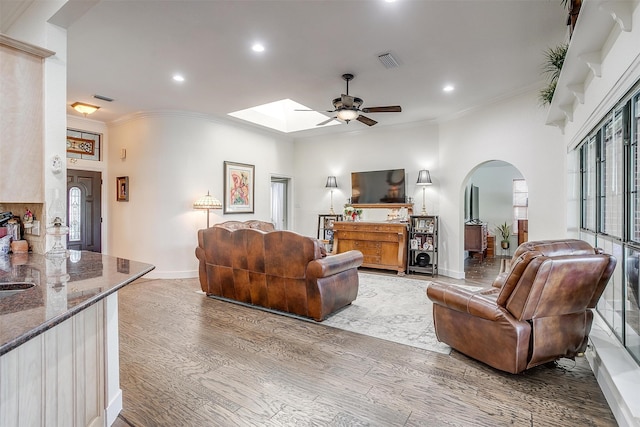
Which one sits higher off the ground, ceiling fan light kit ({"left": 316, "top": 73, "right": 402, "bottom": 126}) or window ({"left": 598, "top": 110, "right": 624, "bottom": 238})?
ceiling fan light kit ({"left": 316, "top": 73, "right": 402, "bottom": 126})

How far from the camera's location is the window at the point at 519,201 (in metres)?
9.09

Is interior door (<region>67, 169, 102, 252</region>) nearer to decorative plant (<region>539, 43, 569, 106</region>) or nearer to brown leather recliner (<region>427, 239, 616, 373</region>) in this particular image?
brown leather recliner (<region>427, 239, 616, 373</region>)

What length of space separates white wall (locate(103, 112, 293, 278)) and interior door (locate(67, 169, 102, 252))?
0.19 m

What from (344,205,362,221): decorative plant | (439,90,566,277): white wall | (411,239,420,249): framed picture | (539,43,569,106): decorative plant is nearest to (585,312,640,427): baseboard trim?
(439,90,566,277): white wall

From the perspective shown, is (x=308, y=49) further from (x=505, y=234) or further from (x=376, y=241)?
(x=505, y=234)

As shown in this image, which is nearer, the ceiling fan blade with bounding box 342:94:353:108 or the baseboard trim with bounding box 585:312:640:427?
the baseboard trim with bounding box 585:312:640:427

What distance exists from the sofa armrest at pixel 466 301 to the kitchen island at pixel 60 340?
233 centimetres

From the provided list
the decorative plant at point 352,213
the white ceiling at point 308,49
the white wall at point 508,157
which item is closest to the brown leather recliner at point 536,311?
the white wall at point 508,157

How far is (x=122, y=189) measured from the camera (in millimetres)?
6211

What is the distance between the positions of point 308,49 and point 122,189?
4738mm

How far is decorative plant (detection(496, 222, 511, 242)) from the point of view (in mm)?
9000

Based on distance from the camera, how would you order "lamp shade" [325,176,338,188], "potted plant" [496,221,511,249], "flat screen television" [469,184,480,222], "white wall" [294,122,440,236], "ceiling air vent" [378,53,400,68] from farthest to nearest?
"flat screen television" [469,184,480,222], "potted plant" [496,221,511,249], "lamp shade" [325,176,338,188], "white wall" [294,122,440,236], "ceiling air vent" [378,53,400,68]

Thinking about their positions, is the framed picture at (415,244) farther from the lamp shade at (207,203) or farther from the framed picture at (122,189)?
the framed picture at (122,189)

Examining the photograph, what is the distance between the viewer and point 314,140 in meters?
8.09
